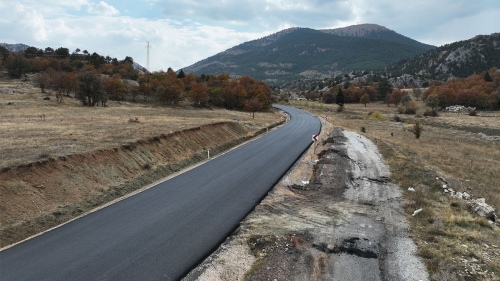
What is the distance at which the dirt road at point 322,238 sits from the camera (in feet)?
30.8

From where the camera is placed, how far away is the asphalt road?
9.24 m

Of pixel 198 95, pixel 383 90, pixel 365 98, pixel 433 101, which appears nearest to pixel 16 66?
pixel 198 95

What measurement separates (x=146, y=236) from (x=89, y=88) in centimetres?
6404

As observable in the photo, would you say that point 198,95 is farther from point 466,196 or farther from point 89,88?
point 466,196

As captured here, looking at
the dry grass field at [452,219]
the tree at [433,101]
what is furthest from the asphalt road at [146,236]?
the tree at [433,101]

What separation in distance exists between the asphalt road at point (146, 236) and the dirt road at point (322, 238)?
918 mm

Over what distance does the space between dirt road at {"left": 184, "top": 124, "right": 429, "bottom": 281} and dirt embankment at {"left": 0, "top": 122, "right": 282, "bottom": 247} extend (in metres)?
7.58

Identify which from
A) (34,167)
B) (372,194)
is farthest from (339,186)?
(34,167)

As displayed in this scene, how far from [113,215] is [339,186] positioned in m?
12.6

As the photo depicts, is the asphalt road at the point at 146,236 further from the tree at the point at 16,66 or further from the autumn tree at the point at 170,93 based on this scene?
the tree at the point at 16,66

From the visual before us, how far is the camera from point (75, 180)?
16219mm

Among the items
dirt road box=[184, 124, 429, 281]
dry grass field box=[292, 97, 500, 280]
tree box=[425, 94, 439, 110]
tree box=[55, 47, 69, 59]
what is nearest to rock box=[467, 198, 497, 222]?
dry grass field box=[292, 97, 500, 280]

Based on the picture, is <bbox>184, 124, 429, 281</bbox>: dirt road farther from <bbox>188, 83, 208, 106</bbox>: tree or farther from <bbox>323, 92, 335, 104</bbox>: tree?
<bbox>323, 92, 335, 104</bbox>: tree

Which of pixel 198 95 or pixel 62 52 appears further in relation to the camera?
pixel 62 52
